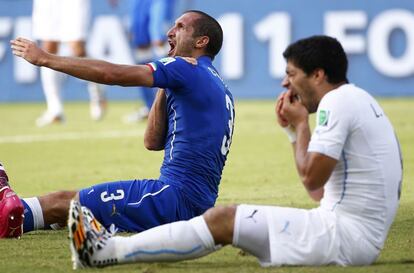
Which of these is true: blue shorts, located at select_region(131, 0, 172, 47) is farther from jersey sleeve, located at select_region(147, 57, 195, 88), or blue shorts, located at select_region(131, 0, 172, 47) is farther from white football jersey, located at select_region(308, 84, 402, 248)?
white football jersey, located at select_region(308, 84, 402, 248)

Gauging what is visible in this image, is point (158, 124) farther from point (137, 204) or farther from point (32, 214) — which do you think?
point (32, 214)

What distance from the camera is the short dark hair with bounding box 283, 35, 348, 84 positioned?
597 cm

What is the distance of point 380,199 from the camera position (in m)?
5.99

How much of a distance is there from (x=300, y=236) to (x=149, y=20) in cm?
1244

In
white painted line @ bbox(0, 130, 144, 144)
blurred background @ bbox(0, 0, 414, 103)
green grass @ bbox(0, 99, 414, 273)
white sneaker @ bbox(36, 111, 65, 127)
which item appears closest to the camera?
green grass @ bbox(0, 99, 414, 273)

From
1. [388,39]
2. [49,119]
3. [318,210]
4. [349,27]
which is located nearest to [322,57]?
[318,210]

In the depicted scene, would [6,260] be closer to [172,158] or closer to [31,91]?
[172,158]

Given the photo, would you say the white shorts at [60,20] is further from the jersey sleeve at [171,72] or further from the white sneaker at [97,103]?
the jersey sleeve at [171,72]

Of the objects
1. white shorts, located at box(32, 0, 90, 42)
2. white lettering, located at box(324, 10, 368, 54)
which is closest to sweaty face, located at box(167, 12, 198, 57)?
white shorts, located at box(32, 0, 90, 42)

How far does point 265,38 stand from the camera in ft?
67.1

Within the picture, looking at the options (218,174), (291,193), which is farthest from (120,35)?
(218,174)

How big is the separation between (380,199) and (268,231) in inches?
24.5

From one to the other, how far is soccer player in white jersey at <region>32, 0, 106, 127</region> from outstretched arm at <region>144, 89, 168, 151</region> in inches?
368

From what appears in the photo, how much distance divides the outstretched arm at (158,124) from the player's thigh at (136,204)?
0.42 metres
